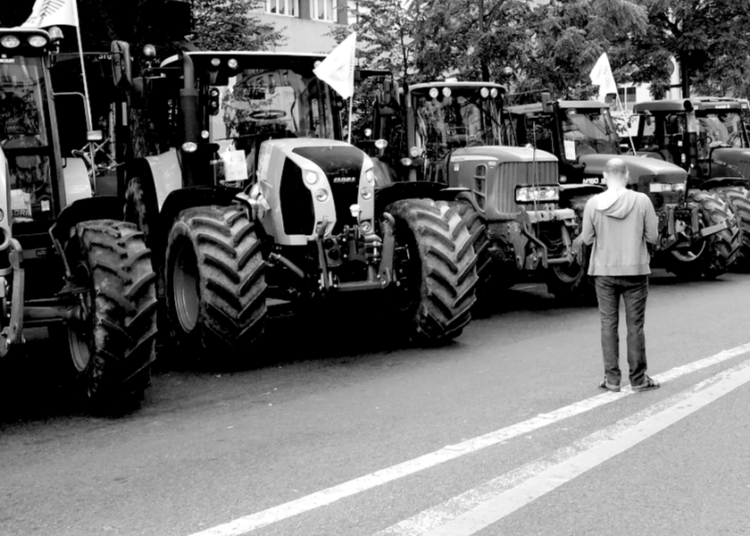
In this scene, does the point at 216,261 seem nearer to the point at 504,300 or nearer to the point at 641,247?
the point at 641,247

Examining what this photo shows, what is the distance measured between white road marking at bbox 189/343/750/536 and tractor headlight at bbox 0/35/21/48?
4762 millimetres

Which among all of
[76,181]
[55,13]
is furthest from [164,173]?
[55,13]

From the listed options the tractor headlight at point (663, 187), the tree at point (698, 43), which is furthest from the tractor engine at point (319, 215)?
the tree at point (698, 43)

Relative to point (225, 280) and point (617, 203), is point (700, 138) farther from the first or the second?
point (225, 280)

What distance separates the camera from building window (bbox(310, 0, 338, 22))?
40.0m

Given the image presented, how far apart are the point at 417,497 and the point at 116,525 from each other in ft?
5.09

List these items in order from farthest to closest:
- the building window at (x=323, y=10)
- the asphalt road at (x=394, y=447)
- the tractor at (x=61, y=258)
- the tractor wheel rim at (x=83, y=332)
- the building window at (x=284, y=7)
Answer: the building window at (x=323, y=10), the building window at (x=284, y=7), the tractor wheel rim at (x=83, y=332), the tractor at (x=61, y=258), the asphalt road at (x=394, y=447)

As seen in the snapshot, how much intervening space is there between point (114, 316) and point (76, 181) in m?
3.01

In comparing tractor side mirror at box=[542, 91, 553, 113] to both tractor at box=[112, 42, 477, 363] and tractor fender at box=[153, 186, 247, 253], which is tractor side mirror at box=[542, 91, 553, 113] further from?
tractor fender at box=[153, 186, 247, 253]

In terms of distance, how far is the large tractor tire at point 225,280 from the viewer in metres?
9.12

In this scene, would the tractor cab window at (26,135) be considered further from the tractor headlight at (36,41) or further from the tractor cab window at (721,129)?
the tractor cab window at (721,129)

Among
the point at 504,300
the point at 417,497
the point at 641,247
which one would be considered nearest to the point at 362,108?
the point at 504,300

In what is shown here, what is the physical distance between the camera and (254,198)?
1013 cm

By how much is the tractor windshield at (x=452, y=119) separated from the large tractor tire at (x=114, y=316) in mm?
6260
